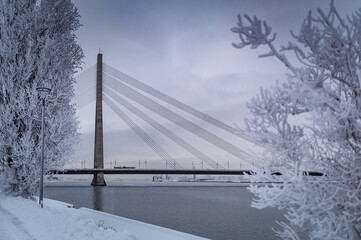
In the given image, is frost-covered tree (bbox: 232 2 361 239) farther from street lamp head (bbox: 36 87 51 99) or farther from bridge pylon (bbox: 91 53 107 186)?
bridge pylon (bbox: 91 53 107 186)

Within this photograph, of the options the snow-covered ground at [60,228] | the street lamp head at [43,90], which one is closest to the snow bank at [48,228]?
the snow-covered ground at [60,228]

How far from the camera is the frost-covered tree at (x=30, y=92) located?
14.2 metres

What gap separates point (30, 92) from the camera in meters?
15.1

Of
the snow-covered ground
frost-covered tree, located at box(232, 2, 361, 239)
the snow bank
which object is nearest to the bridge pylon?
the snow-covered ground

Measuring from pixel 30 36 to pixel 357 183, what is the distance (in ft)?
53.4

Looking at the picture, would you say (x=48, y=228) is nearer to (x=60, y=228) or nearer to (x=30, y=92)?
(x=60, y=228)

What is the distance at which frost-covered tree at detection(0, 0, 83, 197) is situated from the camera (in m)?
14.2

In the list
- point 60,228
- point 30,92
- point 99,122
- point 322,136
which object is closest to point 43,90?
point 30,92

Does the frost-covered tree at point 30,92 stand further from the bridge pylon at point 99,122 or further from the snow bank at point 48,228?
the bridge pylon at point 99,122

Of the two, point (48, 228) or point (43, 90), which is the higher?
point (43, 90)

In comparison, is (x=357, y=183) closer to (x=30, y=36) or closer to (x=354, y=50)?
(x=354, y=50)

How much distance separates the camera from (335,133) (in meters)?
4.09

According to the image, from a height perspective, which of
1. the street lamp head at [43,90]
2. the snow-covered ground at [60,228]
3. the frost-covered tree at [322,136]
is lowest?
the snow-covered ground at [60,228]

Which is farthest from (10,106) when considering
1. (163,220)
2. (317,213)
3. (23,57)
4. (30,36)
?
(317,213)
